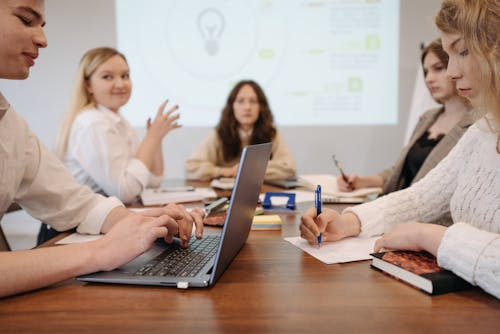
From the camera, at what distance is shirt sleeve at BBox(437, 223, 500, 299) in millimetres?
690

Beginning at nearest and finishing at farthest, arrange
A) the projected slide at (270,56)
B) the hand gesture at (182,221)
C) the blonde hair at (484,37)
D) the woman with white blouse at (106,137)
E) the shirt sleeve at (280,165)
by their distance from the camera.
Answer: the blonde hair at (484,37)
the hand gesture at (182,221)
the woman with white blouse at (106,137)
the shirt sleeve at (280,165)
the projected slide at (270,56)

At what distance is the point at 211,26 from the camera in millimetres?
3689

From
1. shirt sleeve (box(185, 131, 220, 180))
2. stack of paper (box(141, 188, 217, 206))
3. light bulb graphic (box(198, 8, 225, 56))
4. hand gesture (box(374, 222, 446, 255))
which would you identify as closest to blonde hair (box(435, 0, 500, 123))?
hand gesture (box(374, 222, 446, 255))

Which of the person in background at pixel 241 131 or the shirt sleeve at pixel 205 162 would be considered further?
the person in background at pixel 241 131

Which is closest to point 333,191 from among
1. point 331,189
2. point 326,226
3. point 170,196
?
point 331,189

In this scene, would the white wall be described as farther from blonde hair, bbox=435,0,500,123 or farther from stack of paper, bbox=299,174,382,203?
blonde hair, bbox=435,0,500,123

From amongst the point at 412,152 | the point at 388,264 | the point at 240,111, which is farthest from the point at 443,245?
the point at 240,111

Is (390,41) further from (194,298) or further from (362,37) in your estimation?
(194,298)

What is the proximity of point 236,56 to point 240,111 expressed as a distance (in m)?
0.93

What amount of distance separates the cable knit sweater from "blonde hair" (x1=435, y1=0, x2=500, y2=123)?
121 millimetres

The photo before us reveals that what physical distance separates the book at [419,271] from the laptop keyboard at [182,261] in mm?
327

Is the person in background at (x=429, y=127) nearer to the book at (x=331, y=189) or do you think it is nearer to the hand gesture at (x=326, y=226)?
the book at (x=331, y=189)

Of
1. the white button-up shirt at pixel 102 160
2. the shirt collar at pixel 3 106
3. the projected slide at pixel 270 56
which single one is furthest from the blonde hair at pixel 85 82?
the projected slide at pixel 270 56

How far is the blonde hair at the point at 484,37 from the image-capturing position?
84cm
